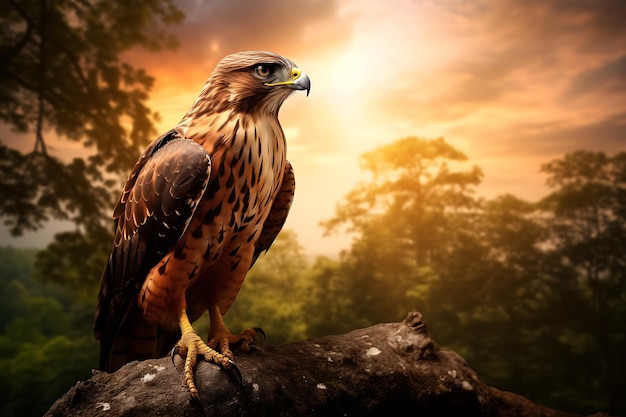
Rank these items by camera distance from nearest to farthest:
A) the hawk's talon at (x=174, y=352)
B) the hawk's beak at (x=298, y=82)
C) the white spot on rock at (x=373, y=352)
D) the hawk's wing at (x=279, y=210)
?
the hawk's talon at (x=174, y=352) < the hawk's beak at (x=298, y=82) < the white spot on rock at (x=373, y=352) < the hawk's wing at (x=279, y=210)

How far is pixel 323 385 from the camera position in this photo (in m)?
2.15

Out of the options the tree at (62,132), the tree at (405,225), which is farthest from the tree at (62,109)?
the tree at (405,225)

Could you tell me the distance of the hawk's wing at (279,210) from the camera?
2666 millimetres

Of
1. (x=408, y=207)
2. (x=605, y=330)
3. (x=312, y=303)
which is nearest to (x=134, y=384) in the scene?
(x=312, y=303)

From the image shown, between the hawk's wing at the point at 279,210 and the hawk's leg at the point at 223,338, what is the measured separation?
0.58m

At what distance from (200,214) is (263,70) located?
2.59ft

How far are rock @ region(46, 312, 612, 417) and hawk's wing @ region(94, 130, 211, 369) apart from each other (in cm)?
51

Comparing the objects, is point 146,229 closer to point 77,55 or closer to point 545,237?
point 77,55

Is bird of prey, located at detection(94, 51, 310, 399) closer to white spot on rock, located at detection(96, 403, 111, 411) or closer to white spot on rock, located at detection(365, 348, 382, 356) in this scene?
white spot on rock, located at detection(96, 403, 111, 411)

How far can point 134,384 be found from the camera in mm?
1802

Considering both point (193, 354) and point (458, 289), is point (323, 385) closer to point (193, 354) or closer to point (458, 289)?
point (193, 354)

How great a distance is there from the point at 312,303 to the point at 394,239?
5.58 ft

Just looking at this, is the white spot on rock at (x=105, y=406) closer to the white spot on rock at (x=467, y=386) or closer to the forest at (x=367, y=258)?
the white spot on rock at (x=467, y=386)

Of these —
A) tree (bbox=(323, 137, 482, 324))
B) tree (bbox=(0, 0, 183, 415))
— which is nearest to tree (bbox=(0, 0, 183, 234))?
tree (bbox=(0, 0, 183, 415))
